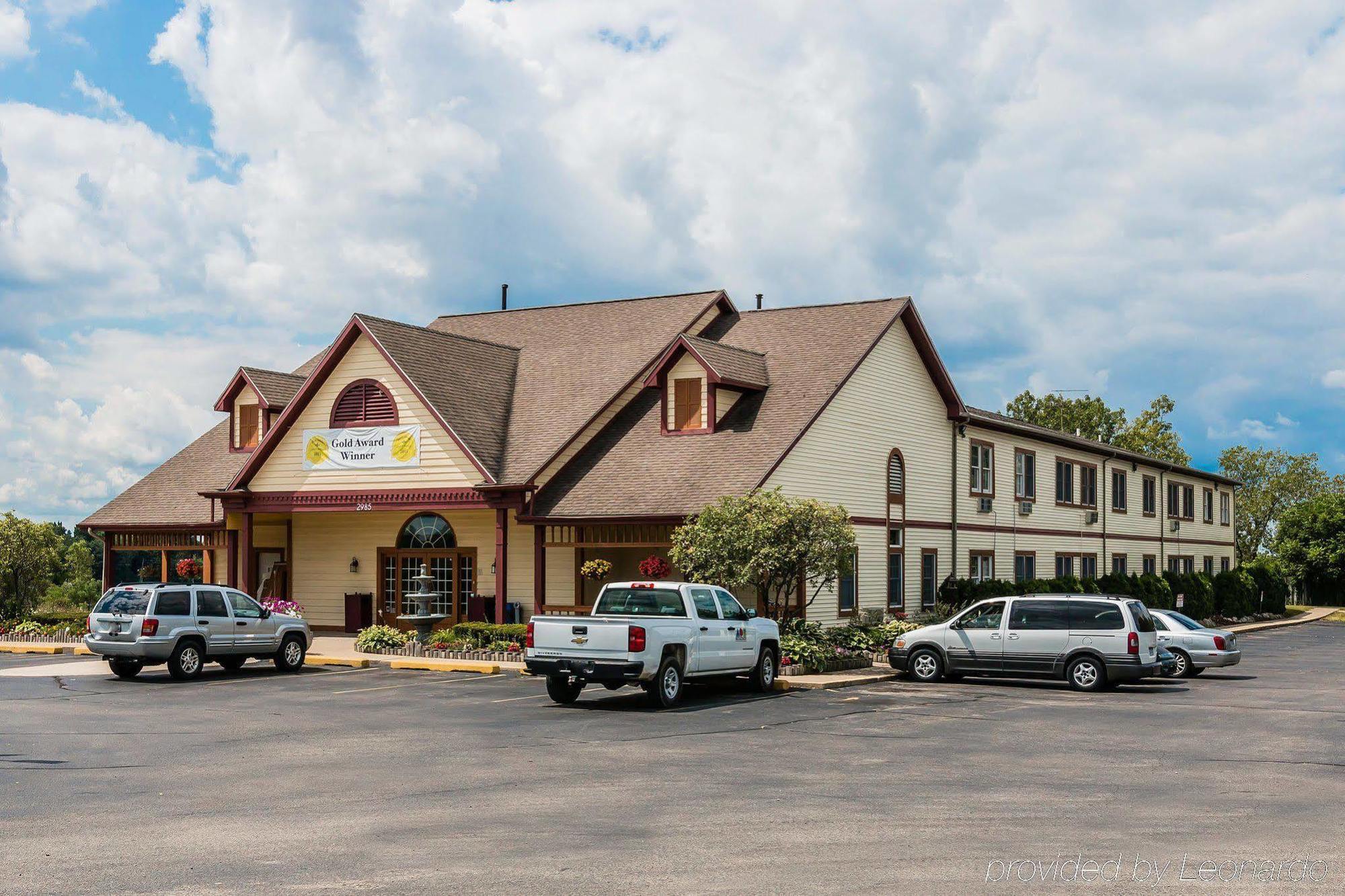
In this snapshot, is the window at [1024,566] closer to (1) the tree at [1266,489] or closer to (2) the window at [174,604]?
(2) the window at [174,604]

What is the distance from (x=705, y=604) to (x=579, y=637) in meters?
2.48

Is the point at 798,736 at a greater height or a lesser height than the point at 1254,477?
lesser

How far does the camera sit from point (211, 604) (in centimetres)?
2609

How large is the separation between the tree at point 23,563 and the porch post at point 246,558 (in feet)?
25.7

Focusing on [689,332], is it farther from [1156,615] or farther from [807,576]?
[1156,615]

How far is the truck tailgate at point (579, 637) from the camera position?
20375 mm

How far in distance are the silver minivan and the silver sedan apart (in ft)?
12.6

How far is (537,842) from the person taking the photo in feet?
33.9

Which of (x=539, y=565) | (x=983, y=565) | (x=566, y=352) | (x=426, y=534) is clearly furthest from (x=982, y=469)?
(x=426, y=534)

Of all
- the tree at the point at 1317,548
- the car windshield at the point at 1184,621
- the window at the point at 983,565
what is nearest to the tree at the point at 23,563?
the window at the point at 983,565

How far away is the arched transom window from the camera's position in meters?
35.6

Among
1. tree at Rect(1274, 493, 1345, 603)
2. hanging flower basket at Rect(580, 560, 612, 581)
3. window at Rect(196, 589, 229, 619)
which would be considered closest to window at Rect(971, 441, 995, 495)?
hanging flower basket at Rect(580, 560, 612, 581)

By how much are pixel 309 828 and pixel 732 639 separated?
12.2 m

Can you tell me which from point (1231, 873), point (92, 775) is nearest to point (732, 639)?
point (92, 775)
